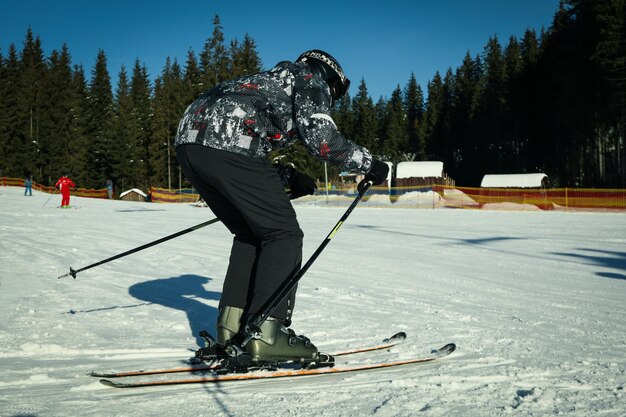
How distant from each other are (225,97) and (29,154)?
67736 millimetres

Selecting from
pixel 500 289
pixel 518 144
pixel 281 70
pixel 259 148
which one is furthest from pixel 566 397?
pixel 518 144

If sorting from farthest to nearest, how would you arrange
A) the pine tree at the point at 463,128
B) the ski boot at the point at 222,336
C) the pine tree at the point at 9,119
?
the pine tree at the point at 463,128
the pine tree at the point at 9,119
the ski boot at the point at 222,336

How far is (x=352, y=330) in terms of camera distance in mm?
3398

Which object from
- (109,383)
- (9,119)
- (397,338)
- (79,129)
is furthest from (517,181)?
(9,119)

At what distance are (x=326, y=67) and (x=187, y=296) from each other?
9.19ft

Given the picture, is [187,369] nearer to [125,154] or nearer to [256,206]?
[256,206]

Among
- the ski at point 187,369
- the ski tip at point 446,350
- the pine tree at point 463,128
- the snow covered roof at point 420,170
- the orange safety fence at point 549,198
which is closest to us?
the ski at point 187,369

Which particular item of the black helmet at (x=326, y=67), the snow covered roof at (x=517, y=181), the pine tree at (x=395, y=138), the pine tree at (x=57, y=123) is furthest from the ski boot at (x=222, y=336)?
the pine tree at (x=395, y=138)

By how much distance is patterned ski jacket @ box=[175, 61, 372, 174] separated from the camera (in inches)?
95.6

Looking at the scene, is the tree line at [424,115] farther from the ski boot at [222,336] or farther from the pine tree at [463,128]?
the ski boot at [222,336]

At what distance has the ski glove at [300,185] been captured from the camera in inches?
122

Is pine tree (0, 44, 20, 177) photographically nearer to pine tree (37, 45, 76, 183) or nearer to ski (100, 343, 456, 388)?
pine tree (37, 45, 76, 183)

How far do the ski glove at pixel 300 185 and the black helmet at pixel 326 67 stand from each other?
0.59m

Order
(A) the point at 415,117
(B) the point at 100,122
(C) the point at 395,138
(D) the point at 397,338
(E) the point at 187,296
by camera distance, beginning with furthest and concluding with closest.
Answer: (A) the point at 415,117 → (C) the point at 395,138 → (B) the point at 100,122 → (E) the point at 187,296 → (D) the point at 397,338
